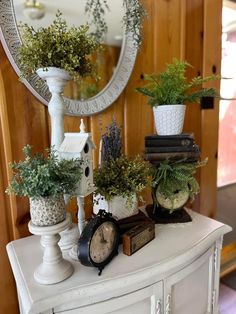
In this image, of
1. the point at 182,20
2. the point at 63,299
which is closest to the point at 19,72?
the point at 63,299

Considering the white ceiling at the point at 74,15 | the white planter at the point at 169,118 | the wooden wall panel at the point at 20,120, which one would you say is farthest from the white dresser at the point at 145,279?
the white ceiling at the point at 74,15

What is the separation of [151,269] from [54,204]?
1.11ft

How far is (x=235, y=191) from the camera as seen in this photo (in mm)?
1970

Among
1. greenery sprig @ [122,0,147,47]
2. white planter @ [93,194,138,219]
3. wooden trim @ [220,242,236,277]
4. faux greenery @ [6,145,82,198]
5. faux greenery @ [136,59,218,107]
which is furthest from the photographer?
wooden trim @ [220,242,236,277]

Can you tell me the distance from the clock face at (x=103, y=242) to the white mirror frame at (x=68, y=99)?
0.46 metres

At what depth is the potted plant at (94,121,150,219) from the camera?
32.4 inches

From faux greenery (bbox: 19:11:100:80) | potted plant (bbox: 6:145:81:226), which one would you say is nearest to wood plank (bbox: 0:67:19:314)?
faux greenery (bbox: 19:11:100:80)

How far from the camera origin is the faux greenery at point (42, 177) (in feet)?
1.93

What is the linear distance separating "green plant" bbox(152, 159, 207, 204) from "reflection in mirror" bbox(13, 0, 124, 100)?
408 mm

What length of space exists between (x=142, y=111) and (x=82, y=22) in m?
0.47

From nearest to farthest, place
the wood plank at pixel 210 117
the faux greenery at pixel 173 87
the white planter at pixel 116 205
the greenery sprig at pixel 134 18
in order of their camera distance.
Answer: the white planter at pixel 116 205 → the faux greenery at pixel 173 87 → the greenery sprig at pixel 134 18 → the wood plank at pixel 210 117

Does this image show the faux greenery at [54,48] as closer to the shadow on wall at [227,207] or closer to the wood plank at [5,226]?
the wood plank at [5,226]

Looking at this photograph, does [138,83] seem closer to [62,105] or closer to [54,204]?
[62,105]

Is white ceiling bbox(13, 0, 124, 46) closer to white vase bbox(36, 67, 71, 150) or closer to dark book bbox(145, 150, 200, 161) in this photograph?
white vase bbox(36, 67, 71, 150)
